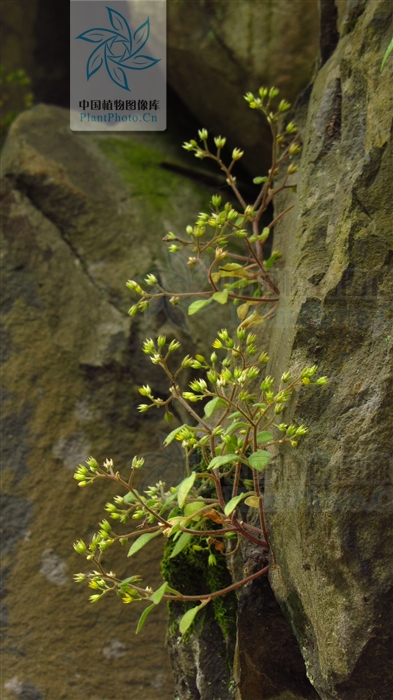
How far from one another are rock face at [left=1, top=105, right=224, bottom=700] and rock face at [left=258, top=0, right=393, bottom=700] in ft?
3.37

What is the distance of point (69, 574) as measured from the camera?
256cm

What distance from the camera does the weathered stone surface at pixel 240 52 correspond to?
300cm

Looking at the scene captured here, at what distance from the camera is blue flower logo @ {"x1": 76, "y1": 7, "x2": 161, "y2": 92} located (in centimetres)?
292

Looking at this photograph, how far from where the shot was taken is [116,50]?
9.66 ft

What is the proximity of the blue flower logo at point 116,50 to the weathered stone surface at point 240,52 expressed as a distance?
252 millimetres

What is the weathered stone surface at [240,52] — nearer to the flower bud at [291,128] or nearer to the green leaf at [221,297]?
the flower bud at [291,128]

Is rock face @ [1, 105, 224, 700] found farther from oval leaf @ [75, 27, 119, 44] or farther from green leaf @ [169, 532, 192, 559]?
green leaf @ [169, 532, 192, 559]

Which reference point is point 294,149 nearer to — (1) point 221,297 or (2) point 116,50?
(1) point 221,297

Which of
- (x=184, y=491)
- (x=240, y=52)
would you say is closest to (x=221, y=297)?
(x=184, y=491)

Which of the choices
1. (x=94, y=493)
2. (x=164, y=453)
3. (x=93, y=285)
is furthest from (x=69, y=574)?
(x=93, y=285)

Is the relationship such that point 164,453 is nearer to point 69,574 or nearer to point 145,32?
point 69,574

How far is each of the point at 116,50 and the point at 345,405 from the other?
83.8 inches

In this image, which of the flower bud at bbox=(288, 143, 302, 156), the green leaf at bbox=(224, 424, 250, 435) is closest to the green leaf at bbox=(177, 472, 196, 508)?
the green leaf at bbox=(224, 424, 250, 435)

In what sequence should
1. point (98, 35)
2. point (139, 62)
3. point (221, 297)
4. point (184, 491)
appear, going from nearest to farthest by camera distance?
point (184, 491) → point (221, 297) → point (98, 35) → point (139, 62)
